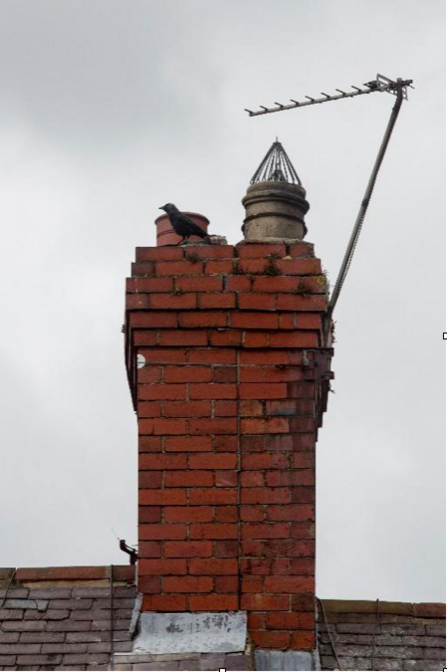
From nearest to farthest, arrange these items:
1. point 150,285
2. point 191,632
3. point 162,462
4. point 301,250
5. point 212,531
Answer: point 191,632
point 212,531
point 162,462
point 150,285
point 301,250

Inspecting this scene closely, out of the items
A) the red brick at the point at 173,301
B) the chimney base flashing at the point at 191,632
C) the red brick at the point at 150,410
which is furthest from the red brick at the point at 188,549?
the red brick at the point at 173,301

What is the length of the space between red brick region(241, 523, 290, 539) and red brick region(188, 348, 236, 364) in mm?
775

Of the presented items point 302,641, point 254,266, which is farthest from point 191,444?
point 302,641

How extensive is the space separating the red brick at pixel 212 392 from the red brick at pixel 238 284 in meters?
0.46

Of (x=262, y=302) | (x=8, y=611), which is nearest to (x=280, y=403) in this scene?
(x=262, y=302)

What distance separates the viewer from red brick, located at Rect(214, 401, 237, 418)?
6.93m

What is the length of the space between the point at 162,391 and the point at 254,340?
491 mm

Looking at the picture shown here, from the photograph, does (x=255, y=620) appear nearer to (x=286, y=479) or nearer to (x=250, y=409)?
(x=286, y=479)

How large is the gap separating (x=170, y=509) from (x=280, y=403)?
0.71 m

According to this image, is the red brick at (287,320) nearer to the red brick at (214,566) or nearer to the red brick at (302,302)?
the red brick at (302,302)

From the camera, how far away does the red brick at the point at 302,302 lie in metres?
7.06

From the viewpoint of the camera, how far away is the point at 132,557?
7.23 m

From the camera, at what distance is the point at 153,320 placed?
7066 mm

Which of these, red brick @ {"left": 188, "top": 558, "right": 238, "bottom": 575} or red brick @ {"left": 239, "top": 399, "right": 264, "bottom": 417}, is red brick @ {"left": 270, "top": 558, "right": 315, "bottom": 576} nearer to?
red brick @ {"left": 188, "top": 558, "right": 238, "bottom": 575}
